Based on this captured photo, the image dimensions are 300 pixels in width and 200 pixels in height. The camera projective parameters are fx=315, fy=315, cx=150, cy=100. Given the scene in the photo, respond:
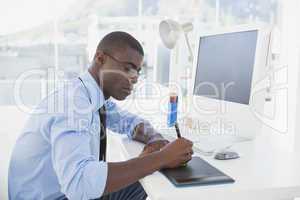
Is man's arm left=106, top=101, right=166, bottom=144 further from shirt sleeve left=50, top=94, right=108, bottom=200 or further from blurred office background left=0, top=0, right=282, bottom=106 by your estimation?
blurred office background left=0, top=0, right=282, bottom=106

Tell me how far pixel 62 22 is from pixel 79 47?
288 millimetres

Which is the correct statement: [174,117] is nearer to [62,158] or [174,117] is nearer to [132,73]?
[132,73]

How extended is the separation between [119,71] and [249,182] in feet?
1.84

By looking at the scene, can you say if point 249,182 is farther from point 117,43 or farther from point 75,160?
point 117,43

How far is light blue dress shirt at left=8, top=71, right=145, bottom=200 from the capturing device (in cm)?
82

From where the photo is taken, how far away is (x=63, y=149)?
0.85 metres

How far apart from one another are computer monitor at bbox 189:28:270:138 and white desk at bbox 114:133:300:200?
0.16m

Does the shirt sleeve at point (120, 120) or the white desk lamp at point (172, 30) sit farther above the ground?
the white desk lamp at point (172, 30)

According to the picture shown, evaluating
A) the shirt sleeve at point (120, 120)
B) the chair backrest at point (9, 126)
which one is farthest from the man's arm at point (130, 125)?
the chair backrest at point (9, 126)

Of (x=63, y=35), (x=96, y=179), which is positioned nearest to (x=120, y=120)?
(x=96, y=179)

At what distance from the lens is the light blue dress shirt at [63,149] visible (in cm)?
82

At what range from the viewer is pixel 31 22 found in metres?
2.98

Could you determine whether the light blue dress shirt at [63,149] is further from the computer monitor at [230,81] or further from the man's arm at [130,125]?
the computer monitor at [230,81]

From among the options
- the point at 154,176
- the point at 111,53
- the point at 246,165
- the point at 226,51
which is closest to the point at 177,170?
the point at 154,176
